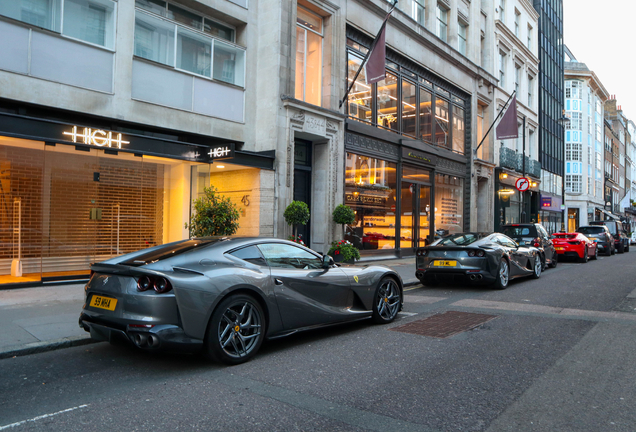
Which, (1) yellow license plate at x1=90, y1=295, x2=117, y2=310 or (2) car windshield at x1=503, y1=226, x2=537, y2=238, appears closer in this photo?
(1) yellow license plate at x1=90, y1=295, x2=117, y2=310

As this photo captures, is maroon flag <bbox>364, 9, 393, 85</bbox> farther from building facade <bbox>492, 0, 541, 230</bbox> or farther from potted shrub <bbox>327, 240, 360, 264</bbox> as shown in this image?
building facade <bbox>492, 0, 541, 230</bbox>

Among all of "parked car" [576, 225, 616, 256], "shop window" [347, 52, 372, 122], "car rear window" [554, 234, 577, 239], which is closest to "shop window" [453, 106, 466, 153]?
"car rear window" [554, 234, 577, 239]

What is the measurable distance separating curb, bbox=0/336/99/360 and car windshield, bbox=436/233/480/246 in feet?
26.1

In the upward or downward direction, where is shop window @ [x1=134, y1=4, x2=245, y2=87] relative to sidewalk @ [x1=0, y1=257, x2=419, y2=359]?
upward

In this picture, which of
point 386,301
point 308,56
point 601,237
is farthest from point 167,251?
point 601,237

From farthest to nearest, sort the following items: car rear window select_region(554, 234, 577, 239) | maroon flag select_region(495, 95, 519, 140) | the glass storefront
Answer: maroon flag select_region(495, 95, 519, 140), car rear window select_region(554, 234, 577, 239), the glass storefront

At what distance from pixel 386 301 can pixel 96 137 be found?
713 cm

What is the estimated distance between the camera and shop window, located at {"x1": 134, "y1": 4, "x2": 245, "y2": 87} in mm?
11883

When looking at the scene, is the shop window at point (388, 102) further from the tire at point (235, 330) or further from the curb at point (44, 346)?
the curb at point (44, 346)

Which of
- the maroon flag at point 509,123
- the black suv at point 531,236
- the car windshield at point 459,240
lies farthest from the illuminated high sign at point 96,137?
the maroon flag at point 509,123

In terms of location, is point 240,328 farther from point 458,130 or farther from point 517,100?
point 517,100

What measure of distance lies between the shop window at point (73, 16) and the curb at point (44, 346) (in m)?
7.27

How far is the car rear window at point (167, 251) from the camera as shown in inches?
199

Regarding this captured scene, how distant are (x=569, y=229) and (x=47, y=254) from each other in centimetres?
5757
